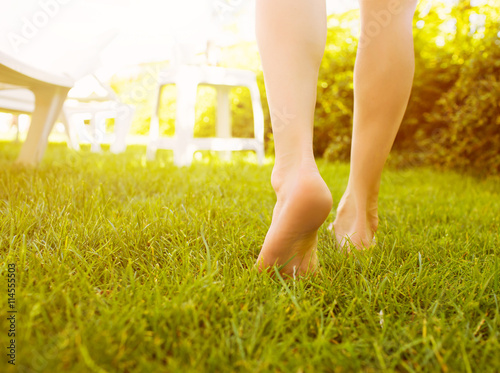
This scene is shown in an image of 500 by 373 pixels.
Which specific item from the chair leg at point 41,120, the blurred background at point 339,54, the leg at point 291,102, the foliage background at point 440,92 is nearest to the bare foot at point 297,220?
the leg at point 291,102

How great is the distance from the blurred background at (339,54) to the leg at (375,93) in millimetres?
1535

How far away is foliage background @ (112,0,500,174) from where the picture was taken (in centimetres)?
241

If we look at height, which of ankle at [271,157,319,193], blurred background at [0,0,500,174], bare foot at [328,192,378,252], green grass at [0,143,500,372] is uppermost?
blurred background at [0,0,500,174]

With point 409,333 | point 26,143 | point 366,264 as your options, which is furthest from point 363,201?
point 26,143

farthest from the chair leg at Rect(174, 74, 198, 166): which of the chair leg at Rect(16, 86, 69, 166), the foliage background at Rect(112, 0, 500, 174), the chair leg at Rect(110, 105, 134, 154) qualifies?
the chair leg at Rect(110, 105, 134, 154)

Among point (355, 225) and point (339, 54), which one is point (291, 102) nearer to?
point (355, 225)

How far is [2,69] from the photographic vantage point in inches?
62.9

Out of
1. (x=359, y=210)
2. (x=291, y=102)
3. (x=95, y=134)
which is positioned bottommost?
(x=359, y=210)

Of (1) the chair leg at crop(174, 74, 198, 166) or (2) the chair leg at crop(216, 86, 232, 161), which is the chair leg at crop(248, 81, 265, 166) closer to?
(2) the chair leg at crop(216, 86, 232, 161)

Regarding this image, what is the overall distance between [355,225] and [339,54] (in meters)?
2.67

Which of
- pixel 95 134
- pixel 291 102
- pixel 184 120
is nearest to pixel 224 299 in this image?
pixel 291 102

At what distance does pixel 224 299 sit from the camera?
643 mm

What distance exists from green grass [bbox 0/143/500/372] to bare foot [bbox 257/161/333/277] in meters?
0.05

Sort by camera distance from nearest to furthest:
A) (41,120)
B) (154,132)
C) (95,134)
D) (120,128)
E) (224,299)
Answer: (224,299), (41,120), (154,132), (120,128), (95,134)
